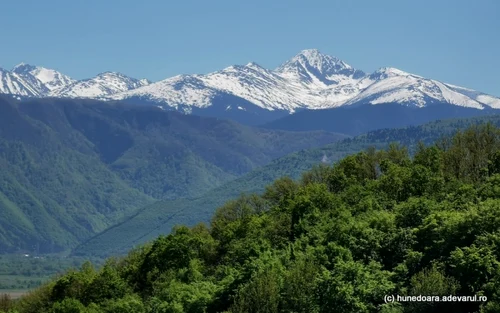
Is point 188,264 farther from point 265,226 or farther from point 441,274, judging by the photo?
point 441,274

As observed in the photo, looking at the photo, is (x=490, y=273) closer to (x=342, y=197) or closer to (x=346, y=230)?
(x=346, y=230)

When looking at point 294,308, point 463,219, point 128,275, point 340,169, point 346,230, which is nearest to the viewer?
point 294,308

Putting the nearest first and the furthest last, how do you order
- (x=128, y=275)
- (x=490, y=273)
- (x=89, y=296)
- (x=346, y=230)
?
(x=490, y=273) < (x=346, y=230) < (x=89, y=296) < (x=128, y=275)

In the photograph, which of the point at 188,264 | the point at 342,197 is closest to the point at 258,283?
the point at 188,264

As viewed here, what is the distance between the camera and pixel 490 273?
9431cm

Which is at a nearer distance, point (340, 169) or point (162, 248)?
point (162, 248)

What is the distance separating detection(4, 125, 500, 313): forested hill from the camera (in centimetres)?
9812

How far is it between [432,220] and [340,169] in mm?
66142

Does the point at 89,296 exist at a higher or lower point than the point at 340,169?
lower

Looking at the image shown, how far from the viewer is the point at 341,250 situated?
113312mm

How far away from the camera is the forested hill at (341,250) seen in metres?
98.1

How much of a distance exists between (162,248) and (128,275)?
8658 mm

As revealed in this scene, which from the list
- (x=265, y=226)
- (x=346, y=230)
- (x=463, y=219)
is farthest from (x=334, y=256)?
(x=265, y=226)

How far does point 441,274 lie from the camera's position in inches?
3848
